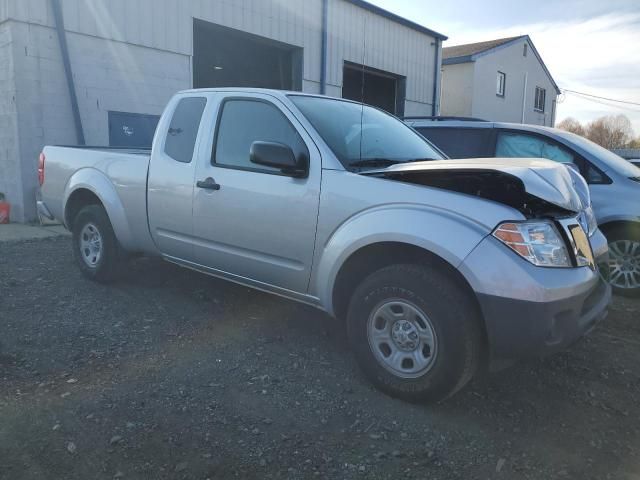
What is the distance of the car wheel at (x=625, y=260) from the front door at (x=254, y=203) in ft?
11.7

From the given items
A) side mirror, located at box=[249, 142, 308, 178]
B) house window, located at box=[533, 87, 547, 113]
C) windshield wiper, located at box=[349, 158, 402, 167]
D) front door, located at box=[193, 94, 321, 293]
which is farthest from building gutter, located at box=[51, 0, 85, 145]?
house window, located at box=[533, 87, 547, 113]

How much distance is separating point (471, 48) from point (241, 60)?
15597 millimetres

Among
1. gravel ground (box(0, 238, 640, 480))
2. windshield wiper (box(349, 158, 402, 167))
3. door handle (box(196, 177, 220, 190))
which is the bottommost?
gravel ground (box(0, 238, 640, 480))

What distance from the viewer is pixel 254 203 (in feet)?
12.8

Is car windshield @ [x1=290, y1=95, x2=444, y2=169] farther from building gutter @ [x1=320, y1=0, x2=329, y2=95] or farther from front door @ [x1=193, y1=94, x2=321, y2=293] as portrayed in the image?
building gutter @ [x1=320, y1=0, x2=329, y2=95]

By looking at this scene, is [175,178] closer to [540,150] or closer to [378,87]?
[540,150]

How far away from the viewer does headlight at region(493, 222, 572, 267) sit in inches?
112

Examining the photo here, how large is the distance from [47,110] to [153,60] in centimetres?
227

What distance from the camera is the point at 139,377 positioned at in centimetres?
354

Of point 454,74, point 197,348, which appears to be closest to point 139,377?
point 197,348

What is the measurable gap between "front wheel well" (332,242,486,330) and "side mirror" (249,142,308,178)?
2.32 ft

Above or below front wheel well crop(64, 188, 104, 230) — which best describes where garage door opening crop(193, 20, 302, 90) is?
above

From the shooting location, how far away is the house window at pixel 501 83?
87.9ft

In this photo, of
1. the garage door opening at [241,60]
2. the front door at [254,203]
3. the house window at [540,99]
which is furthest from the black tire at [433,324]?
the house window at [540,99]
